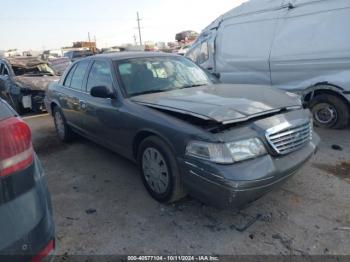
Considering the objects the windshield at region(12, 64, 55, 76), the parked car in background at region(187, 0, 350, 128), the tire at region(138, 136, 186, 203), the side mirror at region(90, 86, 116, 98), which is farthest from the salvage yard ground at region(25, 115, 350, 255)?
the windshield at region(12, 64, 55, 76)

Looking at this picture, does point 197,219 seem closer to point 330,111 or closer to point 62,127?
point 62,127

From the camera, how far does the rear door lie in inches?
A: 188

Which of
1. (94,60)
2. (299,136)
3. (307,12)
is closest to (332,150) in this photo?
(299,136)

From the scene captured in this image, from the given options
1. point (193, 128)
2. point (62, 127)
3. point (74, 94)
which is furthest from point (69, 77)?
point (193, 128)

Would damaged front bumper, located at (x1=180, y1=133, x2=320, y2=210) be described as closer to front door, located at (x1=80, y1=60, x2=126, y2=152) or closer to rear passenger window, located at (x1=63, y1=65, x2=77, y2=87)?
front door, located at (x1=80, y1=60, x2=126, y2=152)

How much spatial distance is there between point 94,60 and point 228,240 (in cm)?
317

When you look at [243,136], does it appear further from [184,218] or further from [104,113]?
[104,113]

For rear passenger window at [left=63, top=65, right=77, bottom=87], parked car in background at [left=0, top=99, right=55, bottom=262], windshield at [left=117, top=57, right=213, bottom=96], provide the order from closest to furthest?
parked car in background at [left=0, top=99, right=55, bottom=262] → windshield at [left=117, top=57, right=213, bottom=96] → rear passenger window at [left=63, top=65, right=77, bottom=87]

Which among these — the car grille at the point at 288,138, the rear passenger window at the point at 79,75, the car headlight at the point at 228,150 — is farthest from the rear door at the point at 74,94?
the car grille at the point at 288,138

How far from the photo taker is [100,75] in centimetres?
427

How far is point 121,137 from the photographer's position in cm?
380

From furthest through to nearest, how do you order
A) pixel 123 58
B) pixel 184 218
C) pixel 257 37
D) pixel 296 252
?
pixel 257 37
pixel 123 58
pixel 184 218
pixel 296 252

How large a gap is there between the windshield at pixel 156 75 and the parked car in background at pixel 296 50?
2.24 metres

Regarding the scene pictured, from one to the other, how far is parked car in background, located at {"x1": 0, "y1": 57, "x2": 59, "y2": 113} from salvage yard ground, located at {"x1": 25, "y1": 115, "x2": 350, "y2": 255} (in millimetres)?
5297
